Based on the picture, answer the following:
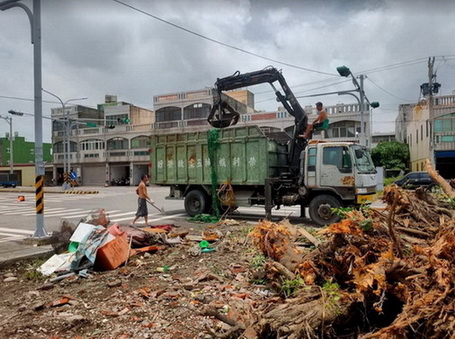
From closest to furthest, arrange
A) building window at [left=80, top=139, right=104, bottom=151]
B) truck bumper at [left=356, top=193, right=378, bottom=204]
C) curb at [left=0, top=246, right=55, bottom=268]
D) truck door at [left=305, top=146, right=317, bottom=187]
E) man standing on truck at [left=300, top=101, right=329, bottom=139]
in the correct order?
curb at [left=0, top=246, right=55, bottom=268]
truck bumper at [left=356, top=193, right=378, bottom=204]
truck door at [left=305, top=146, right=317, bottom=187]
man standing on truck at [left=300, top=101, right=329, bottom=139]
building window at [left=80, top=139, right=104, bottom=151]

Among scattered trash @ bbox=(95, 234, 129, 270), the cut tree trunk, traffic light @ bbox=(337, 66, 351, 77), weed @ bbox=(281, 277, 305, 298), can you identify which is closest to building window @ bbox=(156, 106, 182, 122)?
traffic light @ bbox=(337, 66, 351, 77)

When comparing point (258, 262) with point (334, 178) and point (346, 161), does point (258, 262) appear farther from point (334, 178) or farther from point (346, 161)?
point (346, 161)

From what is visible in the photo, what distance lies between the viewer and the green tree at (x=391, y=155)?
35.3 metres

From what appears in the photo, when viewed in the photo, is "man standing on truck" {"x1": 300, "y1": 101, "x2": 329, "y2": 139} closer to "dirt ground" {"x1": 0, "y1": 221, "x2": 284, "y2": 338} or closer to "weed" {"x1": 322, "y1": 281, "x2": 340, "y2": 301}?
"dirt ground" {"x1": 0, "y1": 221, "x2": 284, "y2": 338}

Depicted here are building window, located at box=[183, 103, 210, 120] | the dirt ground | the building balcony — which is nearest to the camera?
the dirt ground

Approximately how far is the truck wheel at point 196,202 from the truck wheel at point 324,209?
13.1 feet

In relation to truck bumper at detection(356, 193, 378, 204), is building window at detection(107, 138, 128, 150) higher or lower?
higher

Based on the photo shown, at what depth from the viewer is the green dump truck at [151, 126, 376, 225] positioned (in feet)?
33.5

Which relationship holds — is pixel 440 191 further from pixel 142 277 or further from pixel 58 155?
pixel 58 155

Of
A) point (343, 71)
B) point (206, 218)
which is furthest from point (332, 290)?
point (343, 71)

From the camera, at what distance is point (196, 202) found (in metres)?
12.8

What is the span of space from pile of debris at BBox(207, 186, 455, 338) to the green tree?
3374cm

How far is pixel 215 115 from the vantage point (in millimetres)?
13180

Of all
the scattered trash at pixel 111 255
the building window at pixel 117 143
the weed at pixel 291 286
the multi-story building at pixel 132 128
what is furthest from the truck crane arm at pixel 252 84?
the building window at pixel 117 143
